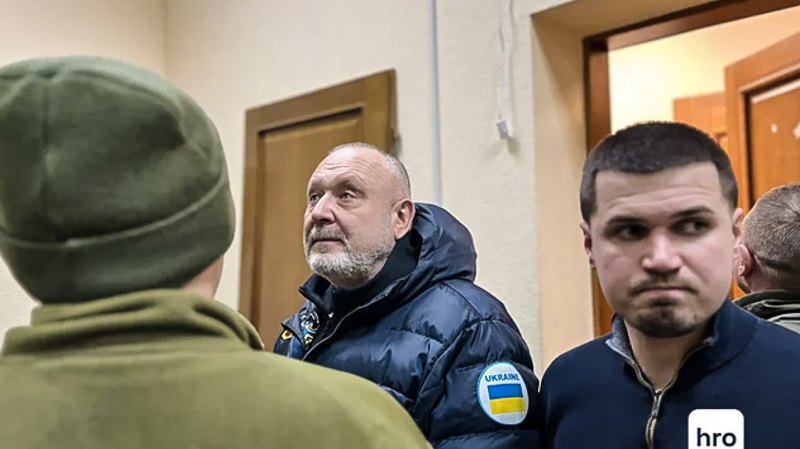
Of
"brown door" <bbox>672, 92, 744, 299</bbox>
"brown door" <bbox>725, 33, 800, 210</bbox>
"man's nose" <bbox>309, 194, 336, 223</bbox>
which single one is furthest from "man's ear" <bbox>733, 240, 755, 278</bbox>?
"brown door" <bbox>672, 92, 744, 299</bbox>

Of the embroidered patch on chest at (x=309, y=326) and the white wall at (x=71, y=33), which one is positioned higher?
the white wall at (x=71, y=33)

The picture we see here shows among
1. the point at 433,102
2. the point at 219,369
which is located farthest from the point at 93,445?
the point at 433,102

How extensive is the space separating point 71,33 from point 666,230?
8.04 feet

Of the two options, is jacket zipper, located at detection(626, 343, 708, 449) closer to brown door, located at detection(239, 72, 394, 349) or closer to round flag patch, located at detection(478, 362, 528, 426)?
round flag patch, located at detection(478, 362, 528, 426)

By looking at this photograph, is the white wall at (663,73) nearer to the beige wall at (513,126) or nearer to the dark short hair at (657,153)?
the beige wall at (513,126)

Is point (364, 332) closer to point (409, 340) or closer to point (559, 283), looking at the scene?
point (409, 340)

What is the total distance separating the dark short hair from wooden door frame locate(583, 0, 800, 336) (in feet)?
3.29

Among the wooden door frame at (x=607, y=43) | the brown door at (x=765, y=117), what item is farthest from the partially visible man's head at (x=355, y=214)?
the brown door at (x=765, y=117)

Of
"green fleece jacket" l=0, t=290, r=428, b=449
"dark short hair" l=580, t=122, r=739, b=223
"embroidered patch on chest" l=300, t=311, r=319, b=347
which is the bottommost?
"embroidered patch on chest" l=300, t=311, r=319, b=347

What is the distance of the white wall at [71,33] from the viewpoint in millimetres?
2783

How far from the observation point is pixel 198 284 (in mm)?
776

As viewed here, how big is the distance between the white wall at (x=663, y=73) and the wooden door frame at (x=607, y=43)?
3.77 feet

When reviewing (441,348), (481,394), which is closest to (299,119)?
(441,348)

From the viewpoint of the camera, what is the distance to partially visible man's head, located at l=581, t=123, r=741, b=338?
1098 millimetres
